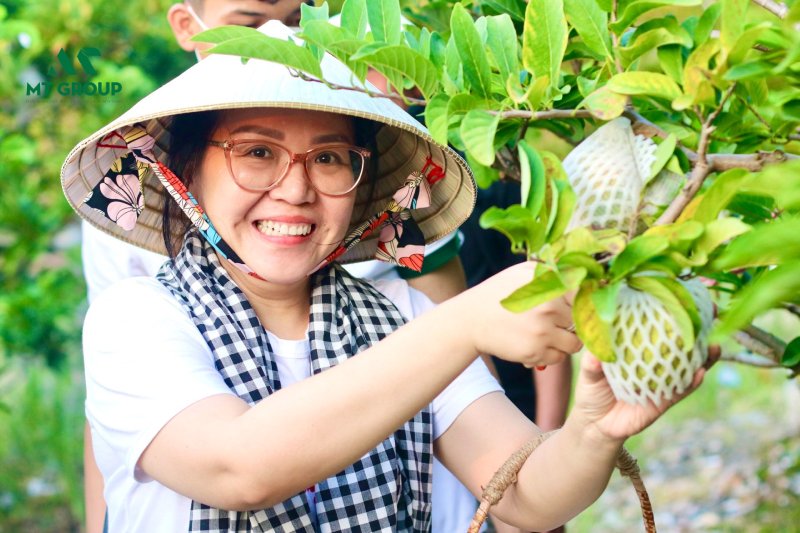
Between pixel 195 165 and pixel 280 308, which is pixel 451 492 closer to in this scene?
pixel 280 308

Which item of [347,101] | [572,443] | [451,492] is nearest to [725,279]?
[572,443]

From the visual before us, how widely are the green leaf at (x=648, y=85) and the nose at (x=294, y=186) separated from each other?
670 millimetres

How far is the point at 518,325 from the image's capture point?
1.19 m

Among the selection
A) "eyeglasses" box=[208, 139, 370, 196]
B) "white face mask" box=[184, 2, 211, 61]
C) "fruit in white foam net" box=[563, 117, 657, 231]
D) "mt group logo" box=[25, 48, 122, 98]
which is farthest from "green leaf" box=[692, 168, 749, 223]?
"mt group logo" box=[25, 48, 122, 98]

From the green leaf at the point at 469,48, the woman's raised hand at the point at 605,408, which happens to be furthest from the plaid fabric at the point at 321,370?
the green leaf at the point at 469,48

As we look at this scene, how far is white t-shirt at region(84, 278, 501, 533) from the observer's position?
4.75 feet

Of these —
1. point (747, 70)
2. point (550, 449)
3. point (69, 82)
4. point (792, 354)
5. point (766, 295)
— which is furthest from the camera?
point (69, 82)

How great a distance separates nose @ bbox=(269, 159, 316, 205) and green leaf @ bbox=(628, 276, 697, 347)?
2.30 ft

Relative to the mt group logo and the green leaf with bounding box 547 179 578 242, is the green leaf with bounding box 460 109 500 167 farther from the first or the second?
the mt group logo

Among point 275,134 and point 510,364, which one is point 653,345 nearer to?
point 275,134

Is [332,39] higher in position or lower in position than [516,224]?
higher

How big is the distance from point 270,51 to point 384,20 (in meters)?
0.15

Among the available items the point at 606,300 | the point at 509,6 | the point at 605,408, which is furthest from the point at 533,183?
the point at 509,6

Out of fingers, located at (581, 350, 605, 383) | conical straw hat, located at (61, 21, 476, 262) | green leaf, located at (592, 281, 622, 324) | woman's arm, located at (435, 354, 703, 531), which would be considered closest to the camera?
green leaf, located at (592, 281, 622, 324)
